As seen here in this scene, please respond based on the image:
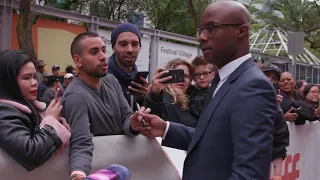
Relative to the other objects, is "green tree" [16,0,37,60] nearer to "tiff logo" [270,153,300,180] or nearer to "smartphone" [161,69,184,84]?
"tiff logo" [270,153,300,180]

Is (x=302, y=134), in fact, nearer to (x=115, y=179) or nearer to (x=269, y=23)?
(x=115, y=179)

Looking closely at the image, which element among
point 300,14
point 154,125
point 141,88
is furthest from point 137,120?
point 300,14

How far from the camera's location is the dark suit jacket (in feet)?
5.34

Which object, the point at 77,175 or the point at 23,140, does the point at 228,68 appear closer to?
the point at 77,175

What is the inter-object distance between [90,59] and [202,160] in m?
1.24

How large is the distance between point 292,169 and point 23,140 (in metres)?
3.83

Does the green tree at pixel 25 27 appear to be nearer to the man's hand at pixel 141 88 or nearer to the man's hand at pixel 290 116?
the man's hand at pixel 290 116

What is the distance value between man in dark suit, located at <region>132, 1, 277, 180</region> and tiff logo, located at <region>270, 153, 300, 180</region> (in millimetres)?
3227

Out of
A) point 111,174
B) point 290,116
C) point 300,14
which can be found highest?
point 300,14

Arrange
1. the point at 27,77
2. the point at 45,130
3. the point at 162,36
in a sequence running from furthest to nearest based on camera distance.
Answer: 1. the point at 162,36
2. the point at 27,77
3. the point at 45,130

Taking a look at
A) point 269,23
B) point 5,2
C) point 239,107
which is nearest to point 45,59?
point 5,2

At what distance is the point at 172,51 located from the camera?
13906 millimetres

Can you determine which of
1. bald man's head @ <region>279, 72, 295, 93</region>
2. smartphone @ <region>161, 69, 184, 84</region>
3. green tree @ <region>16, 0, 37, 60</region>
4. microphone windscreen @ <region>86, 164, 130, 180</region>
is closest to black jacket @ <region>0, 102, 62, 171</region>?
microphone windscreen @ <region>86, 164, 130, 180</region>

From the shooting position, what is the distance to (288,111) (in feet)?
16.8
